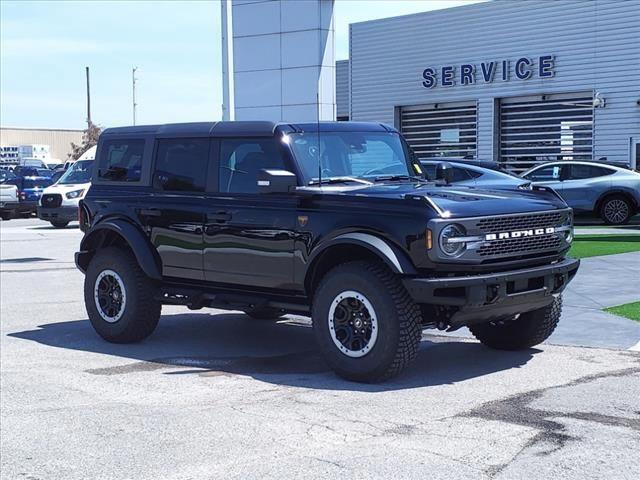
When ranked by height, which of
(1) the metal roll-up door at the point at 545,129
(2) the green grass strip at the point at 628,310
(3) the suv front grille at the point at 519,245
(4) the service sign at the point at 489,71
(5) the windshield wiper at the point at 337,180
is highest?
(4) the service sign at the point at 489,71

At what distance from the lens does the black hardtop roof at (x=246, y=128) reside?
7895 millimetres

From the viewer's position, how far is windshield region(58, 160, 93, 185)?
86.3ft

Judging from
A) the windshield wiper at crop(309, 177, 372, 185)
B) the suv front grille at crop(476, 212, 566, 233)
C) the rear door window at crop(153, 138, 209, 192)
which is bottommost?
the suv front grille at crop(476, 212, 566, 233)

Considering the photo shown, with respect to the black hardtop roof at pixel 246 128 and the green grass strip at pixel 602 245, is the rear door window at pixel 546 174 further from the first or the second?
the black hardtop roof at pixel 246 128

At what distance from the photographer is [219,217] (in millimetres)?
8055

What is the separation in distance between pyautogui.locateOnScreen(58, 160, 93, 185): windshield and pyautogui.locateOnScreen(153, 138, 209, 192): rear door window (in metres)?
18.1

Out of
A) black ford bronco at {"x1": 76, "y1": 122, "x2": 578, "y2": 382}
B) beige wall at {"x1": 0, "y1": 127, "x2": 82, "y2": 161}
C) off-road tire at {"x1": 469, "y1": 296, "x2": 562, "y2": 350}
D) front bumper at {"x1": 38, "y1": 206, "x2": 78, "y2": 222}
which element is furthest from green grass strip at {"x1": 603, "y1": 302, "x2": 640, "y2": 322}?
beige wall at {"x1": 0, "y1": 127, "x2": 82, "y2": 161}

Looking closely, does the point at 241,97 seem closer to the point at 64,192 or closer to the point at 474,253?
the point at 64,192

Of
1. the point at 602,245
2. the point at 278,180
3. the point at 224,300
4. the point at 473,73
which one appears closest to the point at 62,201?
the point at 473,73

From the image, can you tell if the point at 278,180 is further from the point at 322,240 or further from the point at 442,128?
the point at 442,128

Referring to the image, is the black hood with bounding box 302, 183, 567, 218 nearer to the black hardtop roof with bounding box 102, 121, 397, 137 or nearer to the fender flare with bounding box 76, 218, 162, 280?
the black hardtop roof with bounding box 102, 121, 397, 137

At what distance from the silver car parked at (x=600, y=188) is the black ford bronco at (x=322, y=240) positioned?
14.1 meters

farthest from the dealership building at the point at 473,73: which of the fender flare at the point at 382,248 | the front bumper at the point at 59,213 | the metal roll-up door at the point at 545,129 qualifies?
the fender flare at the point at 382,248

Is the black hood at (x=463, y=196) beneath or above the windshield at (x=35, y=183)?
above
